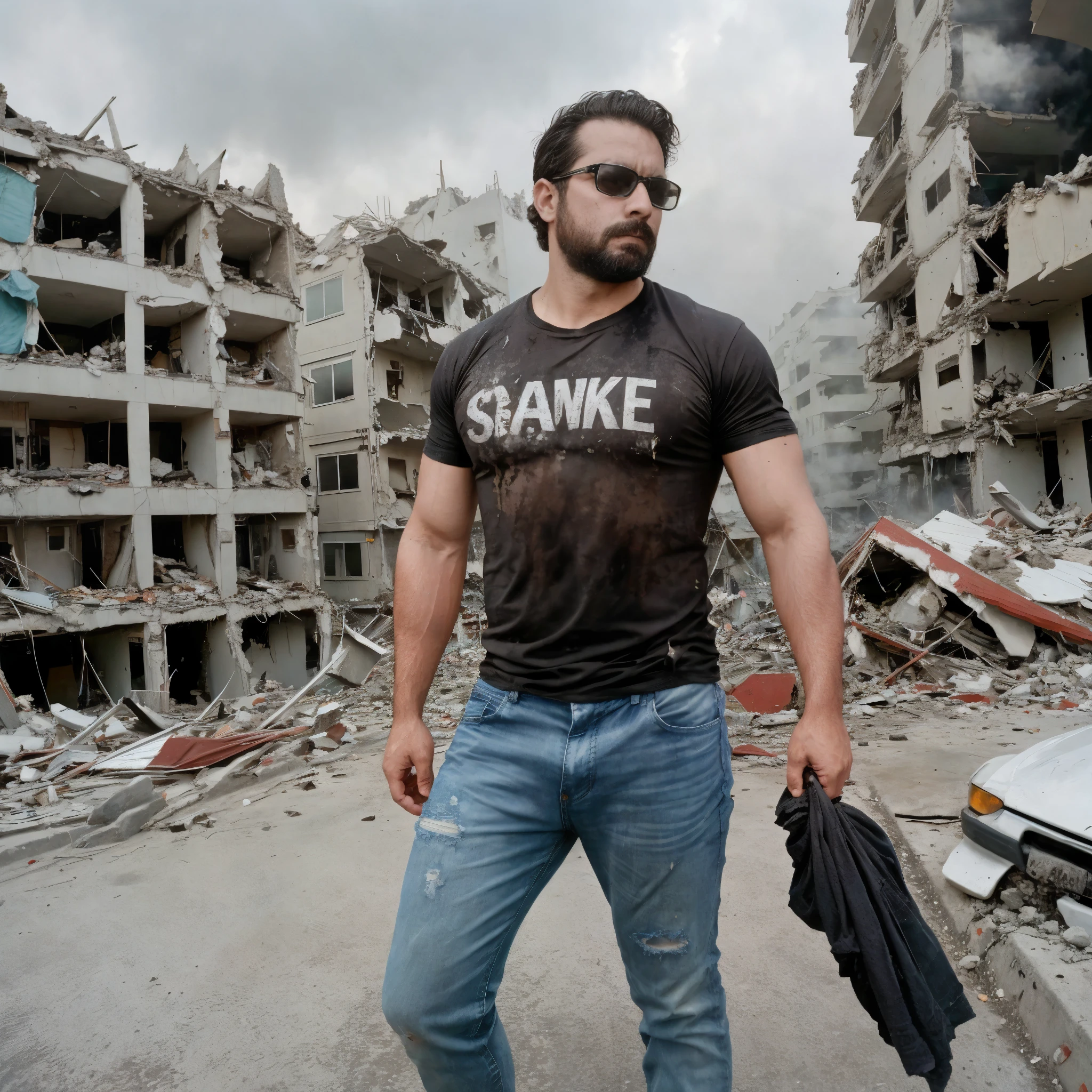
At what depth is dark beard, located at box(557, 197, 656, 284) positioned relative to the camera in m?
1.69

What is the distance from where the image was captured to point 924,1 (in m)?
23.6

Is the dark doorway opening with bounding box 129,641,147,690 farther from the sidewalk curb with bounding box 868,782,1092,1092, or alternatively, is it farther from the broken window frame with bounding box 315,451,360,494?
the sidewalk curb with bounding box 868,782,1092,1092

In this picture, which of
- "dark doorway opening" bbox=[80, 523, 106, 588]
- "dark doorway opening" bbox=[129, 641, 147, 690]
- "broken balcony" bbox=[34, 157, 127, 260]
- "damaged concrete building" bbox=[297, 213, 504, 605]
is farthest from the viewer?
"damaged concrete building" bbox=[297, 213, 504, 605]

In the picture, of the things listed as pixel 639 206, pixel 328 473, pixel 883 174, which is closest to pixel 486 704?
pixel 639 206

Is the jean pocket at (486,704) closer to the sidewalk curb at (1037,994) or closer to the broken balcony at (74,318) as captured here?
the sidewalk curb at (1037,994)

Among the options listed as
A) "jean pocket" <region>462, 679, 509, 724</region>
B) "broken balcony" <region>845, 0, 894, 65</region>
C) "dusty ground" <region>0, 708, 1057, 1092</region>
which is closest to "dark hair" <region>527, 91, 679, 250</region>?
"jean pocket" <region>462, 679, 509, 724</region>

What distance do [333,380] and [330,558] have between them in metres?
6.49

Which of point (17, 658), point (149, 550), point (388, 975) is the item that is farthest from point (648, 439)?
point (17, 658)

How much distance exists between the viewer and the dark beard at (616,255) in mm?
1692

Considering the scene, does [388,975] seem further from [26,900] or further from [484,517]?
[26,900]

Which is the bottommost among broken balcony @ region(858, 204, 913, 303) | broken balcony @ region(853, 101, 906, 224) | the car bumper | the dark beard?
the car bumper

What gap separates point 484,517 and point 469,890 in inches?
30.7

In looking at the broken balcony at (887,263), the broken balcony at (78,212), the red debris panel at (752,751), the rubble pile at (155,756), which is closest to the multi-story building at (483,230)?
the broken balcony at (887,263)

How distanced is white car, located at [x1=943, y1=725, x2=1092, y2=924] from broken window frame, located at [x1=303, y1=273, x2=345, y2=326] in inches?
1068
